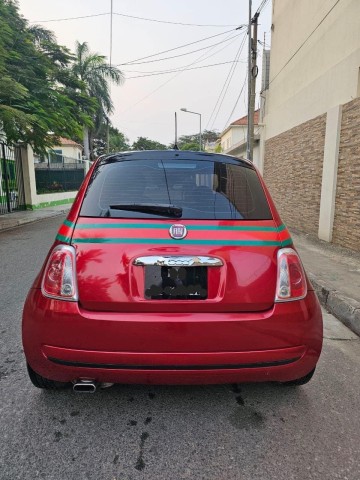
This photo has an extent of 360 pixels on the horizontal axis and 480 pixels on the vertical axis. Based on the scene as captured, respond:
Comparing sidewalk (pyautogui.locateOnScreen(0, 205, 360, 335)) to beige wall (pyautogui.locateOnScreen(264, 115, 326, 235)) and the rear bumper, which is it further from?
the rear bumper

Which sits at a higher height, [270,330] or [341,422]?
[270,330]

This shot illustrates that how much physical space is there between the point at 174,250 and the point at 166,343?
49 centimetres

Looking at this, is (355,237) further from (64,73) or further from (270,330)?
(64,73)

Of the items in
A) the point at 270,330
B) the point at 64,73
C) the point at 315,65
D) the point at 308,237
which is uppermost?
the point at 64,73

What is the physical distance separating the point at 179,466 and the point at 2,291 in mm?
3723

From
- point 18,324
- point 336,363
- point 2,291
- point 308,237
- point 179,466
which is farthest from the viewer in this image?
point 308,237

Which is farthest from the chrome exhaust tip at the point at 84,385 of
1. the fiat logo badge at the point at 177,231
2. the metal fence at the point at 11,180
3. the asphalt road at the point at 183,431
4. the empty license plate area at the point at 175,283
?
the metal fence at the point at 11,180

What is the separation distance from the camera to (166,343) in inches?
75.0

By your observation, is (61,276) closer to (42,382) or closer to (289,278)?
(42,382)

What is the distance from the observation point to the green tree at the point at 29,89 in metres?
8.29

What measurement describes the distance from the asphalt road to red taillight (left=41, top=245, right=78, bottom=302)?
0.79 m

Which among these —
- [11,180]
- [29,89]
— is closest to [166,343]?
[29,89]

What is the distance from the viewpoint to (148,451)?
1.93 metres

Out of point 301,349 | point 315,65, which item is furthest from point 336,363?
point 315,65
